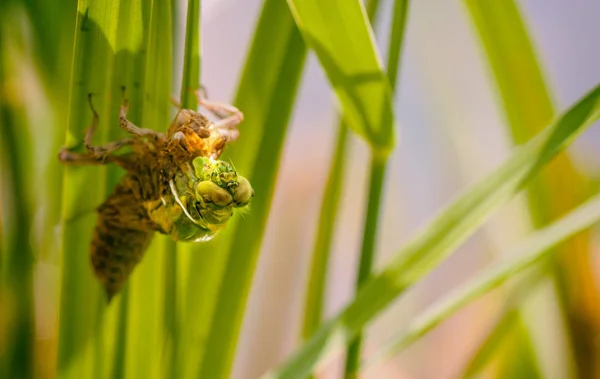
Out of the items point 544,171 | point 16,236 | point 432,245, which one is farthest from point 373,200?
point 16,236

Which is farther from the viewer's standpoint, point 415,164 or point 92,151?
point 415,164

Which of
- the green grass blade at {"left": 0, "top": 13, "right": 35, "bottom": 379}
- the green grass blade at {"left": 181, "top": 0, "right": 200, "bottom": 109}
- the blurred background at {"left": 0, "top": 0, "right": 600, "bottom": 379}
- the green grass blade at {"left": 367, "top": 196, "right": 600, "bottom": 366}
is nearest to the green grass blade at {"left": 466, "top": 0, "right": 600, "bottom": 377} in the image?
the blurred background at {"left": 0, "top": 0, "right": 600, "bottom": 379}

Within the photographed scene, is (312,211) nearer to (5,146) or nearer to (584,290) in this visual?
(584,290)

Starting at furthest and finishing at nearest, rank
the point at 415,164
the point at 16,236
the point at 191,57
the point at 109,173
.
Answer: the point at 415,164
the point at 16,236
the point at 109,173
the point at 191,57

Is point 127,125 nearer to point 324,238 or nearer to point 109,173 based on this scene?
point 109,173

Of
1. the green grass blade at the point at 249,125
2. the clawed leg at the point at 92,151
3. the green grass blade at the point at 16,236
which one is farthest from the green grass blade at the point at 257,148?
the green grass blade at the point at 16,236

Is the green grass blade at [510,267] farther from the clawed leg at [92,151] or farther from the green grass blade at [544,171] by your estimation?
the clawed leg at [92,151]

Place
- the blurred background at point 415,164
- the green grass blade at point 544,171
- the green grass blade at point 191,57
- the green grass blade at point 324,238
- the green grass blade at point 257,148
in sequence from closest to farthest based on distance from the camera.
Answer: the green grass blade at point 191,57 → the green grass blade at point 257,148 → the green grass blade at point 544,171 → the green grass blade at point 324,238 → the blurred background at point 415,164
